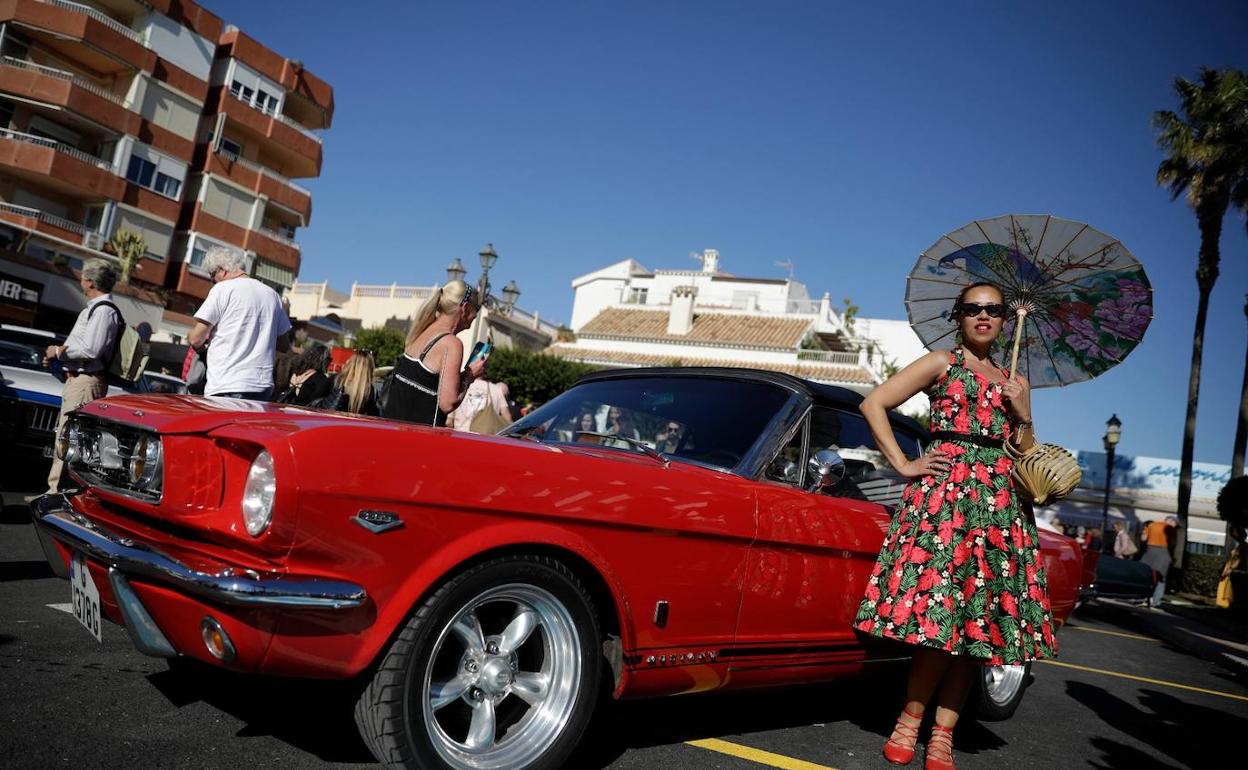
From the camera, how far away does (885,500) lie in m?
4.04

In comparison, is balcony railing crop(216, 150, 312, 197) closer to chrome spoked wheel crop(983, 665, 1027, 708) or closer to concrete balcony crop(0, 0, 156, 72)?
concrete balcony crop(0, 0, 156, 72)

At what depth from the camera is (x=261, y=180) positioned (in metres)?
35.0

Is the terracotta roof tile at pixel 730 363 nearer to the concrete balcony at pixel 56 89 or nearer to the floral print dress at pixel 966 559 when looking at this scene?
the concrete balcony at pixel 56 89

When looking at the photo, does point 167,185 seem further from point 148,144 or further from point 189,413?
point 189,413

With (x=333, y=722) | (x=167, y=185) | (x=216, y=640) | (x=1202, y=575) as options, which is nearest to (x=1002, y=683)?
(x=333, y=722)

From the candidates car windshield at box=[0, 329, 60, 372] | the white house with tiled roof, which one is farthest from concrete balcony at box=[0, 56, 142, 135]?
car windshield at box=[0, 329, 60, 372]

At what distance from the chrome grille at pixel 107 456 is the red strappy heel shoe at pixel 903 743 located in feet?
8.74

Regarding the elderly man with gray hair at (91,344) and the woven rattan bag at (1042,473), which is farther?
the elderly man with gray hair at (91,344)

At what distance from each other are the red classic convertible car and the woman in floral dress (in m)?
0.23

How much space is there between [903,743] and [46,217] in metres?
31.1

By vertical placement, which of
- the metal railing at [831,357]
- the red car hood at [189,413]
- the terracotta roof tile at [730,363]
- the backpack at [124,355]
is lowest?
the red car hood at [189,413]

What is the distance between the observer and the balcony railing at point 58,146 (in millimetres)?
27125

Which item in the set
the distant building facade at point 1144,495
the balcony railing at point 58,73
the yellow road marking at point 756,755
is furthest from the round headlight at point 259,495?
the distant building facade at point 1144,495

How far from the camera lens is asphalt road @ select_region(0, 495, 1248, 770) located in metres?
2.54
